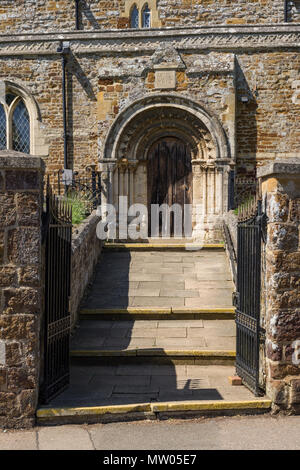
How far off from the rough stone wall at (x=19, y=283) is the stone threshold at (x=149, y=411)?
0.75 feet

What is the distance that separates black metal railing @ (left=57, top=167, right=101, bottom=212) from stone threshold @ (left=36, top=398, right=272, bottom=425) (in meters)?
6.71

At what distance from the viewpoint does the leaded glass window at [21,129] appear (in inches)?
497

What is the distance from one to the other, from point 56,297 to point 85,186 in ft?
21.1

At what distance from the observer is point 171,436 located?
3.99 metres

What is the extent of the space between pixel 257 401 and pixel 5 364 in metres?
2.35

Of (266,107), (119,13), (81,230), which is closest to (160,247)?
(81,230)

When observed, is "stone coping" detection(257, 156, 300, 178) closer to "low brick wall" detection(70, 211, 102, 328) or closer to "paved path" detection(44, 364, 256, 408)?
"paved path" detection(44, 364, 256, 408)

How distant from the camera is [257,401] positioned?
443 centimetres

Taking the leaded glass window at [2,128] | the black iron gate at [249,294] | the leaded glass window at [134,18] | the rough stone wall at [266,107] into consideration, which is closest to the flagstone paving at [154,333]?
the black iron gate at [249,294]

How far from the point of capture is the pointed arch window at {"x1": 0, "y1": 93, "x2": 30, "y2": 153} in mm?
12586

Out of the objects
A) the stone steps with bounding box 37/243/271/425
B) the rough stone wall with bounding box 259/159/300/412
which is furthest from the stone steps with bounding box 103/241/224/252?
the rough stone wall with bounding box 259/159/300/412

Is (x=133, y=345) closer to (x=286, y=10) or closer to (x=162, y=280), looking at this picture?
(x=162, y=280)

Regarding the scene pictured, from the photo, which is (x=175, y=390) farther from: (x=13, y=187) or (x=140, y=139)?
(x=140, y=139)
